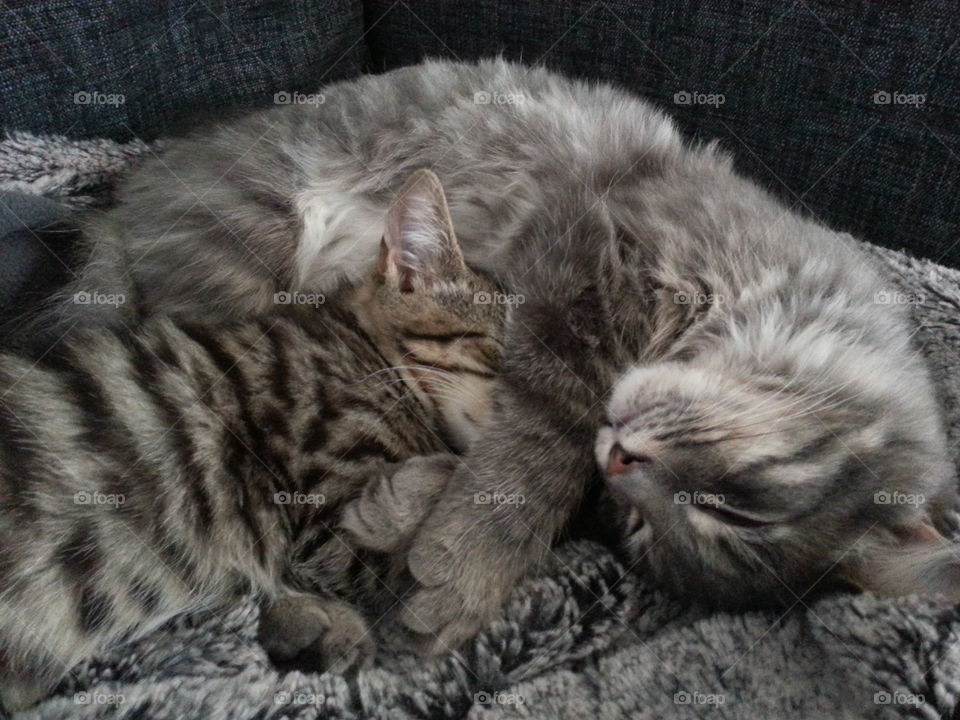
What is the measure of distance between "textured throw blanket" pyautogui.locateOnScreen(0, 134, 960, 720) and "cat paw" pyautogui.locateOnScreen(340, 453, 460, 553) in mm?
173

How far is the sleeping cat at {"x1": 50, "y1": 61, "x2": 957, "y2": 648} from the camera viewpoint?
3.63 ft

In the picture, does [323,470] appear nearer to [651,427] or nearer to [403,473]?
[403,473]

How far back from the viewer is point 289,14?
1.93m

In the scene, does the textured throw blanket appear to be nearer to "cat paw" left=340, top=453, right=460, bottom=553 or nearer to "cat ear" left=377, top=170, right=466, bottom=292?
"cat paw" left=340, top=453, right=460, bottom=553

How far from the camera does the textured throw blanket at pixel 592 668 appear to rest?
1.02 metres

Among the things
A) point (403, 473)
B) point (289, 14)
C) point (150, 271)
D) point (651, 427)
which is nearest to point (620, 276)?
point (651, 427)

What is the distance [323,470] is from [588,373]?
0.46 metres

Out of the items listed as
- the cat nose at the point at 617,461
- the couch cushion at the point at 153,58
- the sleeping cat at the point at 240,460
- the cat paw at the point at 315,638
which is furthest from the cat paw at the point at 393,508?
the couch cushion at the point at 153,58

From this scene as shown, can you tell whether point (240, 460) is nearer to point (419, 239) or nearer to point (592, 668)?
point (419, 239)

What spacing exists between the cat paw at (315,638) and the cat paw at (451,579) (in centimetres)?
8

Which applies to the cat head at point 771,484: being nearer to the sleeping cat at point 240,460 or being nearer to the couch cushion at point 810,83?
the sleeping cat at point 240,460

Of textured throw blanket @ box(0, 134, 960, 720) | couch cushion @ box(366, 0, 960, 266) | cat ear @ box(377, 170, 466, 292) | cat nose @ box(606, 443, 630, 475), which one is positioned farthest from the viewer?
couch cushion @ box(366, 0, 960, 266)

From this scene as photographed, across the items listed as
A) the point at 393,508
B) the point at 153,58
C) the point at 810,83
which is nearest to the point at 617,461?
the point at 393,508

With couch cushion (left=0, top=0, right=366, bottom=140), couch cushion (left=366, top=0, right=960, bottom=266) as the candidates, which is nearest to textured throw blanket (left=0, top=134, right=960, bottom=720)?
couch cushion (left=366, top=0, right=960, bottom=266)
